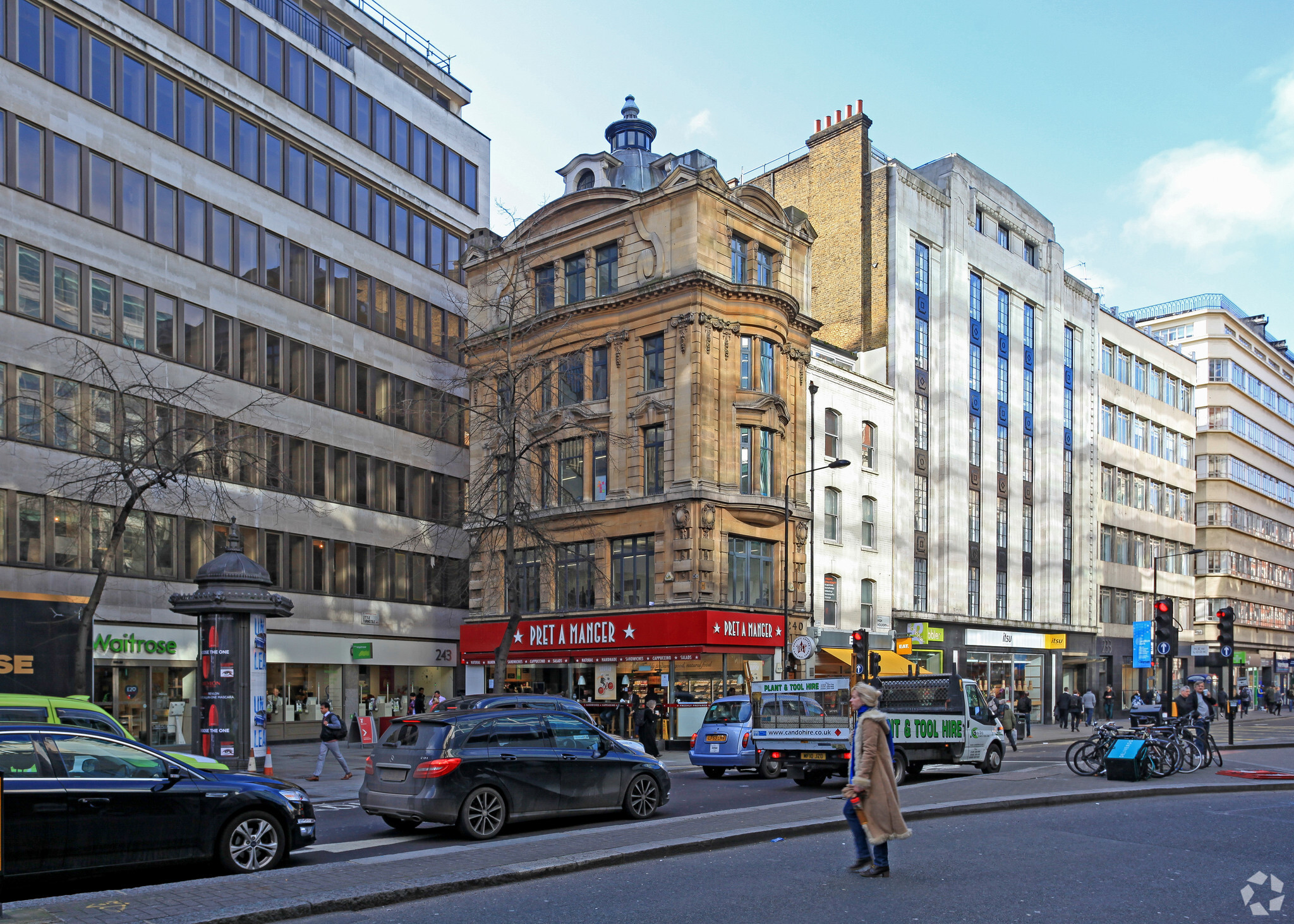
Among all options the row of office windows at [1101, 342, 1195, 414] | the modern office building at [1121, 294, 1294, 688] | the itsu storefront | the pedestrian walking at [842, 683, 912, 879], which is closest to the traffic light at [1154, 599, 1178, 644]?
the itsu storefront

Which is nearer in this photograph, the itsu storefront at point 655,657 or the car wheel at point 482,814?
the car wheel at point 482,814

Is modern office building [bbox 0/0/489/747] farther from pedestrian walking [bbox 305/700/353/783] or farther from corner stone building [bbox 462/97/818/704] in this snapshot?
pedestrian walking [bbox 305/700/353/783]

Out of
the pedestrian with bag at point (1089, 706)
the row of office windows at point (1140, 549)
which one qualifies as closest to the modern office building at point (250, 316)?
the pedestrian with bag at point (1089, 706)

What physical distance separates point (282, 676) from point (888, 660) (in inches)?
814

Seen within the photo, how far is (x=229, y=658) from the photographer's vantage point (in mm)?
20516

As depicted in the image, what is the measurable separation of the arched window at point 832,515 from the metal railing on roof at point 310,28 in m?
22.9

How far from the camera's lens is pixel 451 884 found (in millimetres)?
9828

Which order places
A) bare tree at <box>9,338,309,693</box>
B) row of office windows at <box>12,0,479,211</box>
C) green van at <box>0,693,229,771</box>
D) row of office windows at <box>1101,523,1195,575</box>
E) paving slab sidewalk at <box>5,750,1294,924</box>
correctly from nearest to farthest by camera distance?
paving slab sidewalk at <box>5,750,1294,924</box> < green van at <box>0,693,229,771</box> < bare tree at <box>9,338,309,693</box> < row of office windows at <box>12,0,479,211</box> < row of office windows at <box>1101,523,1195,575</box>

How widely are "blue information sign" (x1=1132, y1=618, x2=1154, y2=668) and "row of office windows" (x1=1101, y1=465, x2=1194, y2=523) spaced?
7084 millimetres

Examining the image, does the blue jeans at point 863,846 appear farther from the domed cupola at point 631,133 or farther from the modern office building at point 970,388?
the domed cupola at point 631,133

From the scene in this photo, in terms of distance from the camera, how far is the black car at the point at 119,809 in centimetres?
967

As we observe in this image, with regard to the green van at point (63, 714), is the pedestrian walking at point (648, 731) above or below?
below

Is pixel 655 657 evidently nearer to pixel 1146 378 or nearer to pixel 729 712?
pixel 729 712

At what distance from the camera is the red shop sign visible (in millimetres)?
35156
